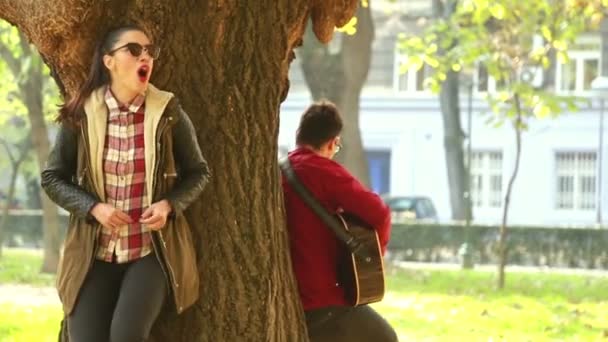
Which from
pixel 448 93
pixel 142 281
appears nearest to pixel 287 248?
pixel 142 281

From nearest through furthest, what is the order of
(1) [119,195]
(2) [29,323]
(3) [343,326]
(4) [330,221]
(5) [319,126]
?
(1) [119,195], (4) [330,221], (3) [343,326], (5) [319,126], (2) [29,323]

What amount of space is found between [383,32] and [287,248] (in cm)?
4107

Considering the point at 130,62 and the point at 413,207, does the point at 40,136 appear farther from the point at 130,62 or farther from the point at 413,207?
the point at 413,207

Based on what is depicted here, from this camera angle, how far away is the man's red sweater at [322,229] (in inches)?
240

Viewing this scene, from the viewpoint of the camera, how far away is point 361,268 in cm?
605

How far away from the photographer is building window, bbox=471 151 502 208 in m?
46.2

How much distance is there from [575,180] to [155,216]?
41.5m

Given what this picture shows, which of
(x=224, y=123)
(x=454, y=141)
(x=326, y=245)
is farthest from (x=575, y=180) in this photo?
(x=224, y=123)

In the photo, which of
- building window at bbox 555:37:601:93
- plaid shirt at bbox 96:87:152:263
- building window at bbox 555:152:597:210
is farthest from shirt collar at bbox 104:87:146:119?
building window at bbox 555:152:597:210

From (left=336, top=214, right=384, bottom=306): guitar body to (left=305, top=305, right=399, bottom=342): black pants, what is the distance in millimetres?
75

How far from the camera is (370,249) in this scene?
19.9 ft

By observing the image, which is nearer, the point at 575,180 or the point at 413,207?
the point at 413,207

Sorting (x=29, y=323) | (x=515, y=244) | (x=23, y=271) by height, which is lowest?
(x=515, y=244)

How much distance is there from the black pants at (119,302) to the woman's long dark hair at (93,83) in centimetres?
59
